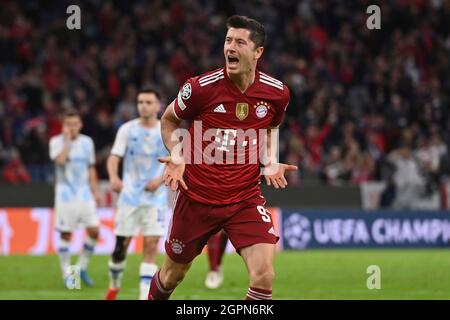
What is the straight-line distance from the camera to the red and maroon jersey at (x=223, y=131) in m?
8.12

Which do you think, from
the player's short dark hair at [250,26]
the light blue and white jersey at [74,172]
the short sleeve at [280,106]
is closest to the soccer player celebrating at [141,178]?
the light blue and white jersey at [74,172]

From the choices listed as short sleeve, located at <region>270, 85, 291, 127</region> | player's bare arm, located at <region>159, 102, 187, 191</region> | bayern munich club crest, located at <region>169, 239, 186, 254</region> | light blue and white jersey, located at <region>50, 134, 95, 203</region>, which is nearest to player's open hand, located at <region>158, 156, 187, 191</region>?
player's bare arm, located at <region>159, 102, 187, 191</region>

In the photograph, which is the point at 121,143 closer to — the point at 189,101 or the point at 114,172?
the point at 114,172

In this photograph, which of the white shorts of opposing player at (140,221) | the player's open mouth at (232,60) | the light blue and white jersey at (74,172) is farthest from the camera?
the light blue and white jersey at (74,172)

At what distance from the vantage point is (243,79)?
8.16 metres

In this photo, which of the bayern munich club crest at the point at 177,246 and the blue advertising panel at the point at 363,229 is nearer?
the bayern munich club crest at the point at 177,246

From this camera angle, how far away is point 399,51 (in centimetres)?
2598

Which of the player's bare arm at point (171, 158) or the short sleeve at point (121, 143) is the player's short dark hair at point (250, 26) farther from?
the short sleeve at point (121, 143)

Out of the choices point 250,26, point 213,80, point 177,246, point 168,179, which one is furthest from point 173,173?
point 250,26

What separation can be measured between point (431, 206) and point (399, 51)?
236 inches

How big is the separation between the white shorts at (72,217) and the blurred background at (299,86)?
525 centimetres

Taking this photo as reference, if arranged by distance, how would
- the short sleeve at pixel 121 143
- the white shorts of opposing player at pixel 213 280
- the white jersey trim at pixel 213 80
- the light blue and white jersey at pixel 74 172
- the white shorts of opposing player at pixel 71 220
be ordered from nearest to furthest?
the white jersey trim at pixel 213 80 → the short sleeve at pixel 121 143 → the white shorts of opposing player at pixel 213 280 → the white shorts of opposing player at pixel 71 220 → the light blue and white jersey at pixel 74 172
